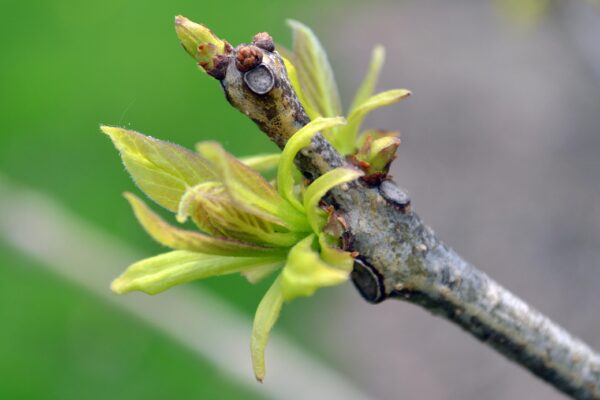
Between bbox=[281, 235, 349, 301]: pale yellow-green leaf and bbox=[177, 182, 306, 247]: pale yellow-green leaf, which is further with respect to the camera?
bbox=[177, 182, 306, 247]: pale yellow-green leaf

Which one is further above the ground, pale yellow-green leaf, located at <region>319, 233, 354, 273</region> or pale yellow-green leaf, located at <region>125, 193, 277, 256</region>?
pale yellow-green leaf, located at <region>319, 233, 354, 273</region>

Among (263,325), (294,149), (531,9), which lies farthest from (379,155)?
(531,9)

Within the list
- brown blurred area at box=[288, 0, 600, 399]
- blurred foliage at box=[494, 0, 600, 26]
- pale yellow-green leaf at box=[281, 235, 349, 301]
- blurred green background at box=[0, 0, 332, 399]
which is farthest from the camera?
brown blurred area at box=[288, 0, 600, 399]

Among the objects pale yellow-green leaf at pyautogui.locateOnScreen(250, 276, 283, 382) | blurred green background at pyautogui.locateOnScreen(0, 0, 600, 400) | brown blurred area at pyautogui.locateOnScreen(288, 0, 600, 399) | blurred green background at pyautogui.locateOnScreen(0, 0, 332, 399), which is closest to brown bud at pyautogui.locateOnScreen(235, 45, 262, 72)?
pale yellow-green leaf at pyautogui.locateOnScreen(250, 276, 283, 382)

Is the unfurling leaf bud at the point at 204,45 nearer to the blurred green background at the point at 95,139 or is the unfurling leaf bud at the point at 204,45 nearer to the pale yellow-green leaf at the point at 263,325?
the pale yellow-green leaf at the point at 263,325

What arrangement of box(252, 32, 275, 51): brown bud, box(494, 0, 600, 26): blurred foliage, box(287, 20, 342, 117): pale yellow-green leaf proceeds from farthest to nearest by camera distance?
box(494, 0, 600, 26): blurred foliage
box(287, 20, 342, 117): pale yellow-green leaf
box(252, 32, 275, 51): brown bud

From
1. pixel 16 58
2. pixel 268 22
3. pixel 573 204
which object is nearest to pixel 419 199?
pixel 573 204

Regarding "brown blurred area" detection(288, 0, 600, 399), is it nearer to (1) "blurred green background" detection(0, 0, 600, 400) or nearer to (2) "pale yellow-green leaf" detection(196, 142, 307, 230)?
(1) "blurred green background" detection(0, 0, 600, 400)

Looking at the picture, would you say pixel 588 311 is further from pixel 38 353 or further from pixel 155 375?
pixel 38 353

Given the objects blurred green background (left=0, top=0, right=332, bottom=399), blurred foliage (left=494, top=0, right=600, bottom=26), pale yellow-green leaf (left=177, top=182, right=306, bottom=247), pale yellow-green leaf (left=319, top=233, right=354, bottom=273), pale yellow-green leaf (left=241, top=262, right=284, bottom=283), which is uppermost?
blurred foliage (left=494, top=0, right=600, bottom=26)
